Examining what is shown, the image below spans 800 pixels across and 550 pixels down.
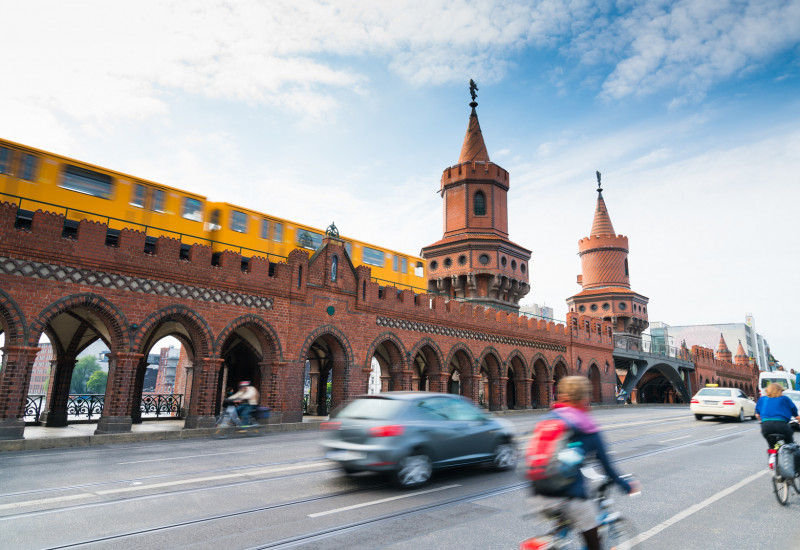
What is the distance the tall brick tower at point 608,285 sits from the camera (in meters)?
48.8

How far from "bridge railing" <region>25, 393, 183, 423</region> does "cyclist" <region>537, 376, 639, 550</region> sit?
17.1 meters

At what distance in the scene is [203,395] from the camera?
16.5m

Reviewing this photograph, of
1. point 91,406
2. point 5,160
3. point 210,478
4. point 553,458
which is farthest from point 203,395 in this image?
point 553,458

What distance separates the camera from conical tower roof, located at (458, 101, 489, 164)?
37.8 m

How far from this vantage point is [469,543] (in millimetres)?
4781

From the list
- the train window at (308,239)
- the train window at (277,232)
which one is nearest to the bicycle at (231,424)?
the train window at (277,232)

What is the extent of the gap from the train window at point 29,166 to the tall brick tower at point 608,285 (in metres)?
46.0

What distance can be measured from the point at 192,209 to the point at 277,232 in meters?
3.79

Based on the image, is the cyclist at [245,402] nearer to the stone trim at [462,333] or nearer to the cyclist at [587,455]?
the stone trim at [462,333]

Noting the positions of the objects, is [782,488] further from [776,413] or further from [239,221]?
[239,221]

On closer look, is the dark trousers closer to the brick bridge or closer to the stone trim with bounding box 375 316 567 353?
the brick bridge

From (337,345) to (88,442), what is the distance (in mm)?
9744

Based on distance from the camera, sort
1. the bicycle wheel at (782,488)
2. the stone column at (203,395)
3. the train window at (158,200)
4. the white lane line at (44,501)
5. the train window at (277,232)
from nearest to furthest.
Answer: the white lane line at (44,501), the bicycle wheel at (782,488), the stone column at (203,395), the train window at (158,200), the train window at (277,232)

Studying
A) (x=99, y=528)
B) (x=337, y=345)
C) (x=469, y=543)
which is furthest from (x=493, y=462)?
(x=337, y=345)
